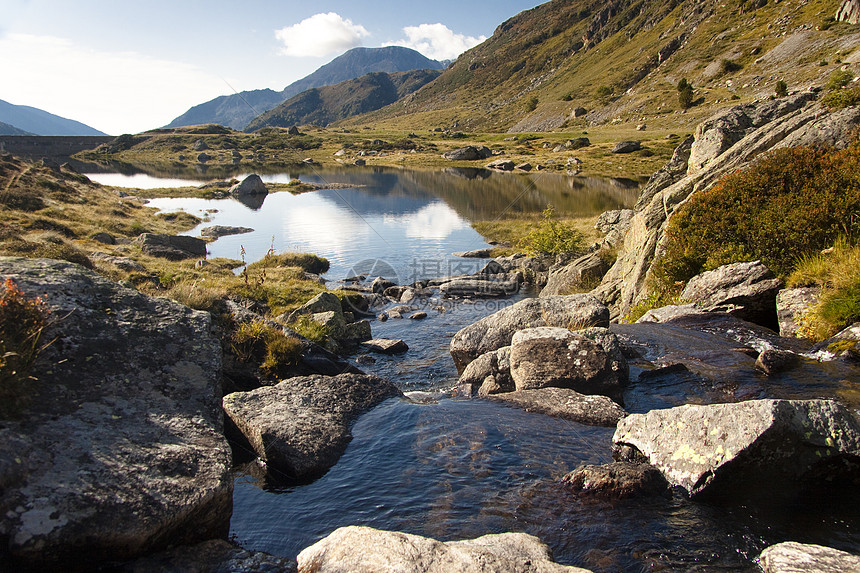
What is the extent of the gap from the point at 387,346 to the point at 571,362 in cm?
995

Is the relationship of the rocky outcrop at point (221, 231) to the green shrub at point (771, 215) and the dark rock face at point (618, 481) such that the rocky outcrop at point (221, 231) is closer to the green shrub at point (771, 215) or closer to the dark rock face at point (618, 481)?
the green shrub at point (771, 215)

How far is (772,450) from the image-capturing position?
7.75m

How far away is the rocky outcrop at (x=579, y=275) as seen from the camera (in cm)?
2741

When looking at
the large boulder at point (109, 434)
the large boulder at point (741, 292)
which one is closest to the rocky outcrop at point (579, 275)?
the large boulder at point (741, 292)

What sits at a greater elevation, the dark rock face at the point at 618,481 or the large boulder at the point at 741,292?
the large boulder at the point at 741,292

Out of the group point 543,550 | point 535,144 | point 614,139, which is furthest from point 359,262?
point 535,144

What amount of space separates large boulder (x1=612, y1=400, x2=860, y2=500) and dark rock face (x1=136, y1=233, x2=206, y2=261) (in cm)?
4013

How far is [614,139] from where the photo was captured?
13538 centimetres

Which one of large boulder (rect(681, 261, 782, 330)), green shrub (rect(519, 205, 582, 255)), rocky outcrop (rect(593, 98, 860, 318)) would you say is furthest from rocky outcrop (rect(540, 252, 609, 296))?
large boulder (rect(681, 261, 782, 330))

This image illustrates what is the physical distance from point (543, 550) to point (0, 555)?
21.7 ft

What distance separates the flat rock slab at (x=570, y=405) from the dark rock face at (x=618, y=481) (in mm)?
2376

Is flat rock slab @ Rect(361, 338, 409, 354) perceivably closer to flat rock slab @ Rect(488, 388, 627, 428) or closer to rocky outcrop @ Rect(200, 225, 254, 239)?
flat rock slab @ Rect(488, 388, 627, 428)

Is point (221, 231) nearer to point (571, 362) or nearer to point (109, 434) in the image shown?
point (571, 362)

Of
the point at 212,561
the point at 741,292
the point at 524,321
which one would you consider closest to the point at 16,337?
the point at 212,561
